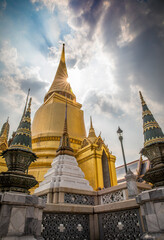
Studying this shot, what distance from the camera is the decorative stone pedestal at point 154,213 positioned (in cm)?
286

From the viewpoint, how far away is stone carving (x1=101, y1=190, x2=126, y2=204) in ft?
18.9

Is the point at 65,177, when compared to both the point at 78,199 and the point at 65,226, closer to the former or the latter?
the point at 78,199

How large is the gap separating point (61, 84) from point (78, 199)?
66.1 feet

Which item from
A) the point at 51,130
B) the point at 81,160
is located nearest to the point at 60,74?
the point at 51,130

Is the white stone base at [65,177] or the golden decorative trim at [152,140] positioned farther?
the white stone base at [65,177]

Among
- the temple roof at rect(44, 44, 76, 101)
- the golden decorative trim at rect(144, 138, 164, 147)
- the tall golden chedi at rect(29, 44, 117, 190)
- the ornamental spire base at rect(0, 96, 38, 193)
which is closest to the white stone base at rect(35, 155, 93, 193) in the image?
the ornamental spire base at rect(0, 96, 38, 193)

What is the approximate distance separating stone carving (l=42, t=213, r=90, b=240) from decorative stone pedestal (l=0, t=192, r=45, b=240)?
87 centimetres

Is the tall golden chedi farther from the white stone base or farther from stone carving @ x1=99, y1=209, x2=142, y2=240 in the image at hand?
stone carving @ x1=99, y1=209, x2=142, y2=240

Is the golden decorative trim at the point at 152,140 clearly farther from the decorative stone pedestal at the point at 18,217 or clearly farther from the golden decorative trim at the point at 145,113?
the decorative stone pedestal at the point at 18,217

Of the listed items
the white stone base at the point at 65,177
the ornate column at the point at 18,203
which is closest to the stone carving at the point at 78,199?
the white stone base at the point at 65,177

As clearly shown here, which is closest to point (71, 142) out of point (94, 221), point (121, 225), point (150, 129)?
point (94, 221)

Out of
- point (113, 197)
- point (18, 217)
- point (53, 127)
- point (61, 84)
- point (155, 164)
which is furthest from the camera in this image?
point (61, 84)

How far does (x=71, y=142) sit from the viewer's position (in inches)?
640

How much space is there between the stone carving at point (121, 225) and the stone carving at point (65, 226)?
A: 47cm
